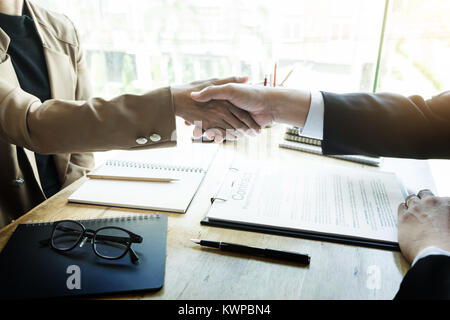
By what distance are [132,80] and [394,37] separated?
4.96 feet

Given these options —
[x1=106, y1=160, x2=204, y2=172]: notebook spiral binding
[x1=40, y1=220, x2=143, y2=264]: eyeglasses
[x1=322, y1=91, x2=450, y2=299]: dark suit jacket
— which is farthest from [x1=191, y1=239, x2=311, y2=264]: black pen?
[x1=322, y1=91, x2=450, y2=299]: dark suit jacket

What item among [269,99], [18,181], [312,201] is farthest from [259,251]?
[18,181]

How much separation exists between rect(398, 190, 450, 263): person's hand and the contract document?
22 mm

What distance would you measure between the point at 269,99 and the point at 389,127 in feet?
1.08

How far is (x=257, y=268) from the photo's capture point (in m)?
0.51

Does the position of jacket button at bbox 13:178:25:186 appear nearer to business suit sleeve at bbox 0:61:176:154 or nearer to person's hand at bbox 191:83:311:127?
business suit sleeve at bbox 0:61:176:154

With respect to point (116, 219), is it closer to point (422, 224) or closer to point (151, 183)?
point (151, 183)

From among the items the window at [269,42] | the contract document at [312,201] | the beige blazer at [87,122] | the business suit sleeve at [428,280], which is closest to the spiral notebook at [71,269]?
the contract document at [312,201]

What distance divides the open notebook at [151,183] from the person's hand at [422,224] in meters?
0.43

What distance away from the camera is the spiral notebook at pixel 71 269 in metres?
0.46

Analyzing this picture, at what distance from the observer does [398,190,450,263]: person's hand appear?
0.53 metres

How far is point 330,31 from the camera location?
1.38m

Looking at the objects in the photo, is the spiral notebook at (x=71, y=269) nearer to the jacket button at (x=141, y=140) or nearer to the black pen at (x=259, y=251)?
the black pen at (x=259, y=251)
